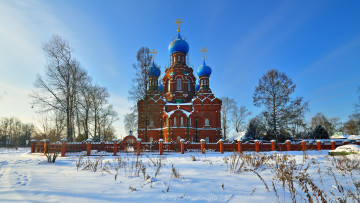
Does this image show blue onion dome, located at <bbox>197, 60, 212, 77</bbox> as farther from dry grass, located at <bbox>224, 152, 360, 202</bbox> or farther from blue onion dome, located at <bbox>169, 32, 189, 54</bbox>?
dry grass, located at <bbox>224, 152, 360, 202</bbox>

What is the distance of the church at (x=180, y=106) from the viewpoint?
28.0 meters

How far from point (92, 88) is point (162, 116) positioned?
9.91m

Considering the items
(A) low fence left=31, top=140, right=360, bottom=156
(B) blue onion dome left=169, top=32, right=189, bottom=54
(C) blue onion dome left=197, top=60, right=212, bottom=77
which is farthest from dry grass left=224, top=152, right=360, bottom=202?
(B) blue onion dome left=169, top=32, right=189, bottom=54

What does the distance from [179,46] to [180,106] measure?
387 inches

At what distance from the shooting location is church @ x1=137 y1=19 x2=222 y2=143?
91.8 feet

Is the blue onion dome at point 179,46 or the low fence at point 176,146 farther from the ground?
the blue onion dome at point 179,46

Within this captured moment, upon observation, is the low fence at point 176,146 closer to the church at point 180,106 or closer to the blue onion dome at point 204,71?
the church at point 180,106

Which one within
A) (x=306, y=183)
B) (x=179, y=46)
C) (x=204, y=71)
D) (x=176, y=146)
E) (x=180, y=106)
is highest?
(x=179, y=46)

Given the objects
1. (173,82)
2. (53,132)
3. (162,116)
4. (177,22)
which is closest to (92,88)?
(162,116)

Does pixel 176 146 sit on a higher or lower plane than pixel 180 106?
lower

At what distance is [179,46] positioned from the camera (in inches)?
1303

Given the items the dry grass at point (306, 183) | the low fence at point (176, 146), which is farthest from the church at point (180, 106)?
the dry grass at point (306, 183)

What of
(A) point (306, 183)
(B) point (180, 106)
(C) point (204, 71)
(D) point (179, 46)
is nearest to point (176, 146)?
(B) point (180, 106)

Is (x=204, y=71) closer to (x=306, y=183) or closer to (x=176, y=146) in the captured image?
(x=176, y=146)
